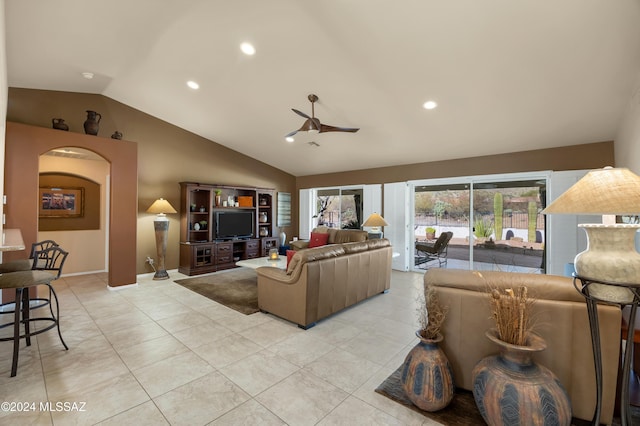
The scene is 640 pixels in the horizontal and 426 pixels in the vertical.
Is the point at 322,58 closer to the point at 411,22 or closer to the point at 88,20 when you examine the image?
the point at 411,22

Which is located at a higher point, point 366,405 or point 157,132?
point 157,132

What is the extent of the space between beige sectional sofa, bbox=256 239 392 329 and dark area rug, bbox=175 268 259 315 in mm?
515

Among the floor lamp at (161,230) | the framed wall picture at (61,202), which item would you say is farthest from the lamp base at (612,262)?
the framed wall picture at (61,202)

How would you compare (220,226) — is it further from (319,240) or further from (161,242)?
(319,240)

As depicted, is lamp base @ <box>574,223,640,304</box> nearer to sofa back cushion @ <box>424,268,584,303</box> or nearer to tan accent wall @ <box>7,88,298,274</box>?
sofa back cushion @ <box>424,268,584,303</box>

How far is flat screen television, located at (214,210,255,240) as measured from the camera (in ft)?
21.6

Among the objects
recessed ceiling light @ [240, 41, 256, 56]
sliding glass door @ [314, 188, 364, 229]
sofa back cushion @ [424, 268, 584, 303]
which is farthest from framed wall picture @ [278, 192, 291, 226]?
sofa back cushion @ [424, 268, 584, 303]

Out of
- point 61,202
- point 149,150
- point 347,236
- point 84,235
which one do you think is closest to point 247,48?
point 149,150

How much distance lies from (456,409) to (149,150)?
21.8 ft

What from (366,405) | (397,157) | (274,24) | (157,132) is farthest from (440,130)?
(157,132)

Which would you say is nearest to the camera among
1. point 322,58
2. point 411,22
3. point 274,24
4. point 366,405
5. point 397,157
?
point 366,405

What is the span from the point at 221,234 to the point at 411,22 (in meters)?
5.59

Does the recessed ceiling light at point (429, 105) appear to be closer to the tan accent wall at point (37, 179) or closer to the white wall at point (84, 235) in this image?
the tan accent wall at point (37, 179)

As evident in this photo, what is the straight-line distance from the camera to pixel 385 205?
6.83 m
